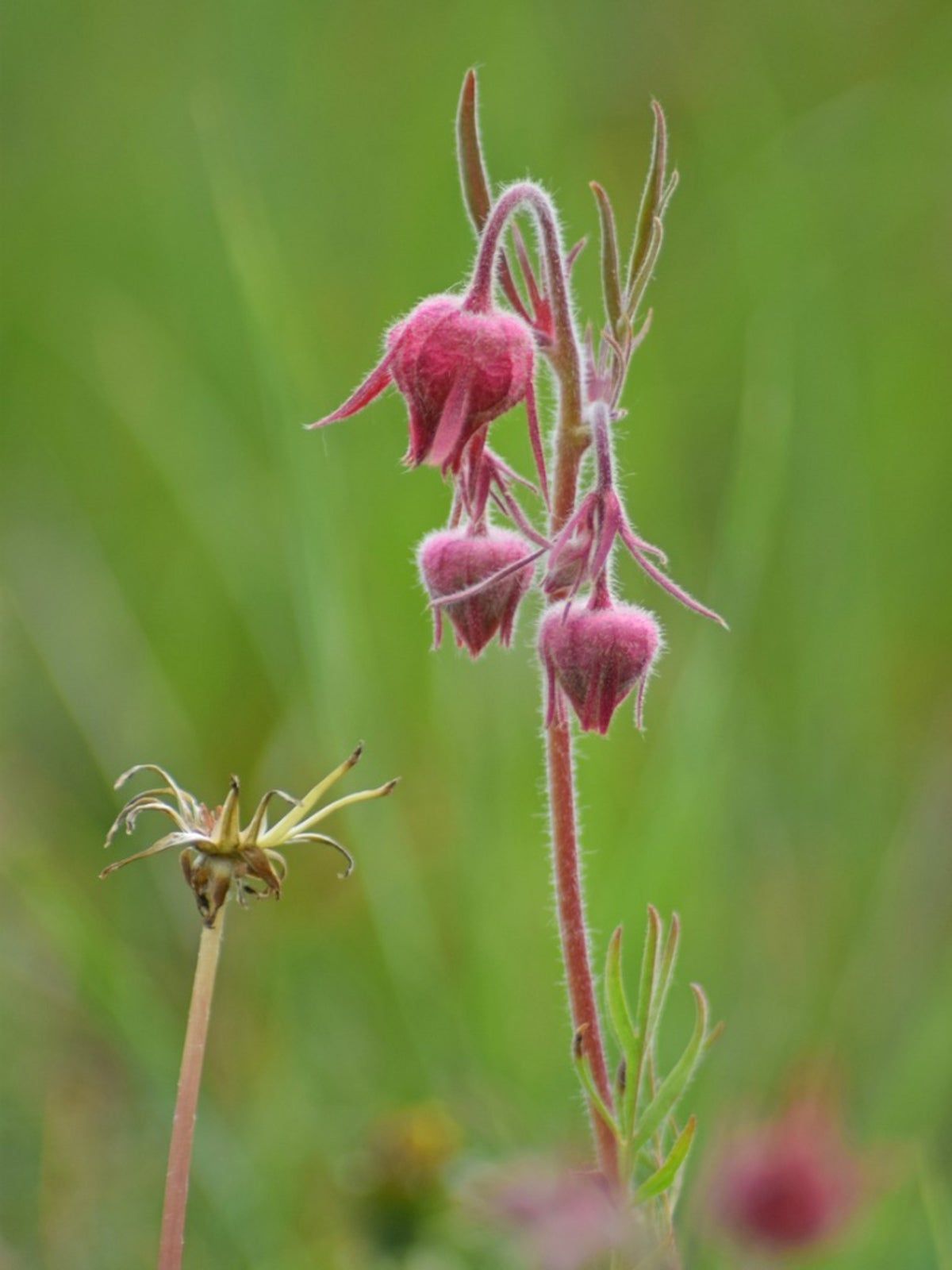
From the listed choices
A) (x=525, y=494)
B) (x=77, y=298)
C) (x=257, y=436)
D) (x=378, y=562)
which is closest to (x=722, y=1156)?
(x=525, y=494)

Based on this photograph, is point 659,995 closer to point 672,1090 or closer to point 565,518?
point 672,1090

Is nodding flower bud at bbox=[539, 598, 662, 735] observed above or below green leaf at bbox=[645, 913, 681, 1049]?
above

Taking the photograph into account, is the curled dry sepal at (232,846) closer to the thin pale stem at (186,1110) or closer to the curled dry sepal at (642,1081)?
the thin pale stem at (186,1110)

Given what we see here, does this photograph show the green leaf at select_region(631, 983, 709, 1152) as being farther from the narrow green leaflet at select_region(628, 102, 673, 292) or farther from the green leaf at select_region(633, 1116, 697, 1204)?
the narrow green leaflet at select_region(628, 102, 673, 292)

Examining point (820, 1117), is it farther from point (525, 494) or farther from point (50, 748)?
point (50, 748)

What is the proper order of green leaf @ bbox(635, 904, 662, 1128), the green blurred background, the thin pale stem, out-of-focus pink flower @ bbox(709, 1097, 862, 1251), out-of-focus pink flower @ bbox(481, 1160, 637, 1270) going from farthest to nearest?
1. the green blurred background
2. out-of-focus pink flower @ bbox(709, 1097, 862, 1251)
3. green leaf @ bbox(635, 904, 662, 1128)
4. out-of-focus pink flower @ bbox(481, 1160, 637, 1270)
5. the thin pale stem

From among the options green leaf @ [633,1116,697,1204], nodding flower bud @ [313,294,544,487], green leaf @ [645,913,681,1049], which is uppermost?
nodding flower bud @ [313,294,544,487]

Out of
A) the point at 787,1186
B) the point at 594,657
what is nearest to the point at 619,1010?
the point at 594,657

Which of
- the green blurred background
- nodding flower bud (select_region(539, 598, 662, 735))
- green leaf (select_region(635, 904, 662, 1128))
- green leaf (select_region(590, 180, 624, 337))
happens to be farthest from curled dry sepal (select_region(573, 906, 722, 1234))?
green leaf (select_region(590, 180, 624, 337))
